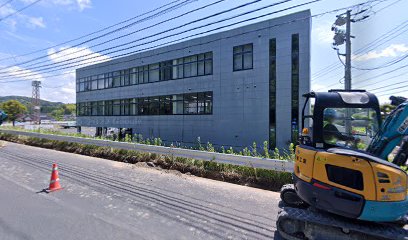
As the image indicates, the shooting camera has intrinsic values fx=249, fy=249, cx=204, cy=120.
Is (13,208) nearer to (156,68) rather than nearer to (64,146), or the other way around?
(64,146)

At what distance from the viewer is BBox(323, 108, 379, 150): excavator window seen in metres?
4.25

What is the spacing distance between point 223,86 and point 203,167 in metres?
13.8

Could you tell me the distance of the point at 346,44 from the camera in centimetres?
1728

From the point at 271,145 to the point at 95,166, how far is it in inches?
522

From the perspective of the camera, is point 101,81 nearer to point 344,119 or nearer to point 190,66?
point 190,66

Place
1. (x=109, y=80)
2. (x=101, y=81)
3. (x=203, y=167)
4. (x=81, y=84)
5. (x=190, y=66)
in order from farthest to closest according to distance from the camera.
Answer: (x=81, y=84), (x=101, y=81), (x=109, y=80), (x=190, y=66), (x=203, y=167)

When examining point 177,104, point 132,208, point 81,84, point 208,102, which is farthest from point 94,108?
point 132,208

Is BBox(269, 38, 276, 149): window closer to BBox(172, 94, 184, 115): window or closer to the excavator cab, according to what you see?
BBox(172, 94, 184, 115): window

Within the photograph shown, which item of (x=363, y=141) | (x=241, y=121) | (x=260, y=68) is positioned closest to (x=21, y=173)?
(x=363, y=141)

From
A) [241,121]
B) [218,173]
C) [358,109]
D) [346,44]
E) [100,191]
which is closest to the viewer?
[358,109]

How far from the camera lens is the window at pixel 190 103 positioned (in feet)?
→ 78.9

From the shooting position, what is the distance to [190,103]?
24391 millimetres

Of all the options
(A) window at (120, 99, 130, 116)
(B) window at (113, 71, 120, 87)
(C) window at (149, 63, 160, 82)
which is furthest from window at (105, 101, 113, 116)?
(C) window at (149, 63, 160, 82)

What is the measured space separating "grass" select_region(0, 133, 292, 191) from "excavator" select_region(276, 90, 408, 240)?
10.0 ft
